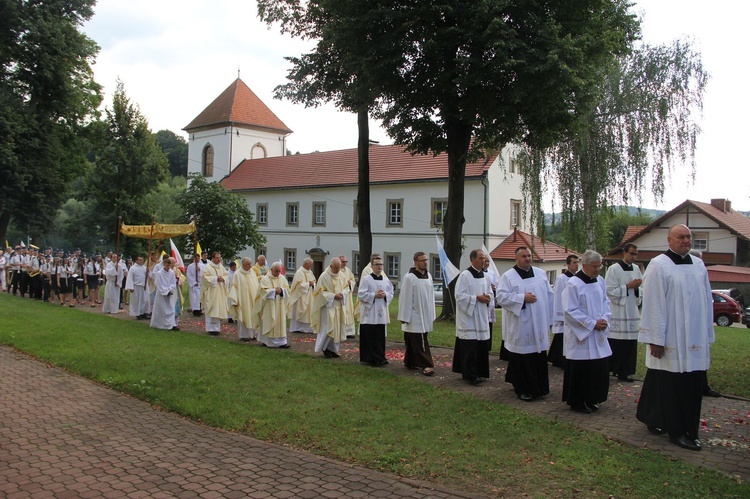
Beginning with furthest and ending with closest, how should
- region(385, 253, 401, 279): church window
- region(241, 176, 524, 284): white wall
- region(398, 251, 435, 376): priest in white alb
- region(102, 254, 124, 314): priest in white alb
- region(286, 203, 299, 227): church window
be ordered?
region(286, 203, 299, 227): church window → region(385, 253, 401, 279): church window → region(241, 176, 524, 284): white wall → region(102, 254, 124, 314): priest in white alb → region(398, 251, 435, 376): priest in white alb

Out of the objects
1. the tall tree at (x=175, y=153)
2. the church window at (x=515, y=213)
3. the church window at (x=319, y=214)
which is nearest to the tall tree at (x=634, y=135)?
the church window at (x=515, y=213)

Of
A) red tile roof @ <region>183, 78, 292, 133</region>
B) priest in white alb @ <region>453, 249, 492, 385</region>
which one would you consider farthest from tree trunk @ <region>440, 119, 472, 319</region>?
Result: red tile roof @ <region>183, 78, 292, 133</region>

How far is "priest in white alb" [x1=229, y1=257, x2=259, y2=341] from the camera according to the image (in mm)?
14352

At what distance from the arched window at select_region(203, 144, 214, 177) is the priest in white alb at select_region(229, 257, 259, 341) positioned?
4557 centimetres

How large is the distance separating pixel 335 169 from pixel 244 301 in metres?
34.2

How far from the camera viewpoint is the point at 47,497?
4.92m

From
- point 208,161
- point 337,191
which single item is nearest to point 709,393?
point 337,191

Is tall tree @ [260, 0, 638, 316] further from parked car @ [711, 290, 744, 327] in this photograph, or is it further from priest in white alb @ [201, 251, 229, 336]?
parked car @ [711, 290, 744, 327]

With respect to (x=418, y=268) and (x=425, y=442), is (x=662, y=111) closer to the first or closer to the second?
(x=418, y=268)

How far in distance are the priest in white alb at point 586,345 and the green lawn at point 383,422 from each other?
808 mm

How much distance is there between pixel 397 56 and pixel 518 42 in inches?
115

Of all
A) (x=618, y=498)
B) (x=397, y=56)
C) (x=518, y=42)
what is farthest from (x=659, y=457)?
(x=397, y=56)

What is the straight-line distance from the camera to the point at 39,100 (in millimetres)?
35906

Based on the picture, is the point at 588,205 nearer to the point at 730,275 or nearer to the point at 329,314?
the point at 730,275
